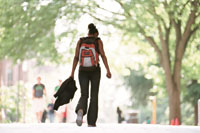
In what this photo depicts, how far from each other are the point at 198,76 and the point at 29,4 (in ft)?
36.7

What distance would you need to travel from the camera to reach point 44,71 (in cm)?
9231

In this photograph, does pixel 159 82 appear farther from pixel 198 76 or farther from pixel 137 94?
pixel 137 94

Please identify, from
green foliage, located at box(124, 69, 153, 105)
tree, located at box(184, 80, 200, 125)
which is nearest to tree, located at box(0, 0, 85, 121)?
tree, located at box(184, 80, 200, 125)

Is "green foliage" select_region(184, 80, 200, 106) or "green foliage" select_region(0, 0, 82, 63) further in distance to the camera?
"green foliage" select_region(184, 80, 200, 106)

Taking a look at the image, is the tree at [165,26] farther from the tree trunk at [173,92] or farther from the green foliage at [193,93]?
the green foliage at [193,93]

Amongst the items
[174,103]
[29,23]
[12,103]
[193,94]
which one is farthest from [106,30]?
[12,103]

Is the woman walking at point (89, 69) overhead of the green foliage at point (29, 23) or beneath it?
beneath

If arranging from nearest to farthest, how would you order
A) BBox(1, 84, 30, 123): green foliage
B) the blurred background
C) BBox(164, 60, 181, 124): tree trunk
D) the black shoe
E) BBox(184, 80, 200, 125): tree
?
the black shoe → the blurred background → BBox(164, 60, 181, 124): tree trunk → BBox(184, 80, 200, 125): tree → BBox(1, 84, 30, 123): green foliage

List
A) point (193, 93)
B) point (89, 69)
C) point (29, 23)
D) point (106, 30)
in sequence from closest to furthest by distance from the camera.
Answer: point (89, 69) → point (29, 23) → point (106, 30) → point (193, 93)

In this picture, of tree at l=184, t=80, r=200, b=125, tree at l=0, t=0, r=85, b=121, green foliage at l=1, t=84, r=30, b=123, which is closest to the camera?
tree at l=0, t=0, r=85, b=121

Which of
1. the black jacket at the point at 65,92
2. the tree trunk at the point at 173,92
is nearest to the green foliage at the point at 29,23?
the tree trunk at the point at 173,92

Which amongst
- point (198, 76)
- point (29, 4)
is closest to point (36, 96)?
point (29, 4)

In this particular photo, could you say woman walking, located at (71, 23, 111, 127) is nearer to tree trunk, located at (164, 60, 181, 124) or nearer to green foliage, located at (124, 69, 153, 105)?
tree trunk, located at (164, 60, 181, 124)

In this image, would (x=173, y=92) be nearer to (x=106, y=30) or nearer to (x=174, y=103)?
(x=174, y=103)
